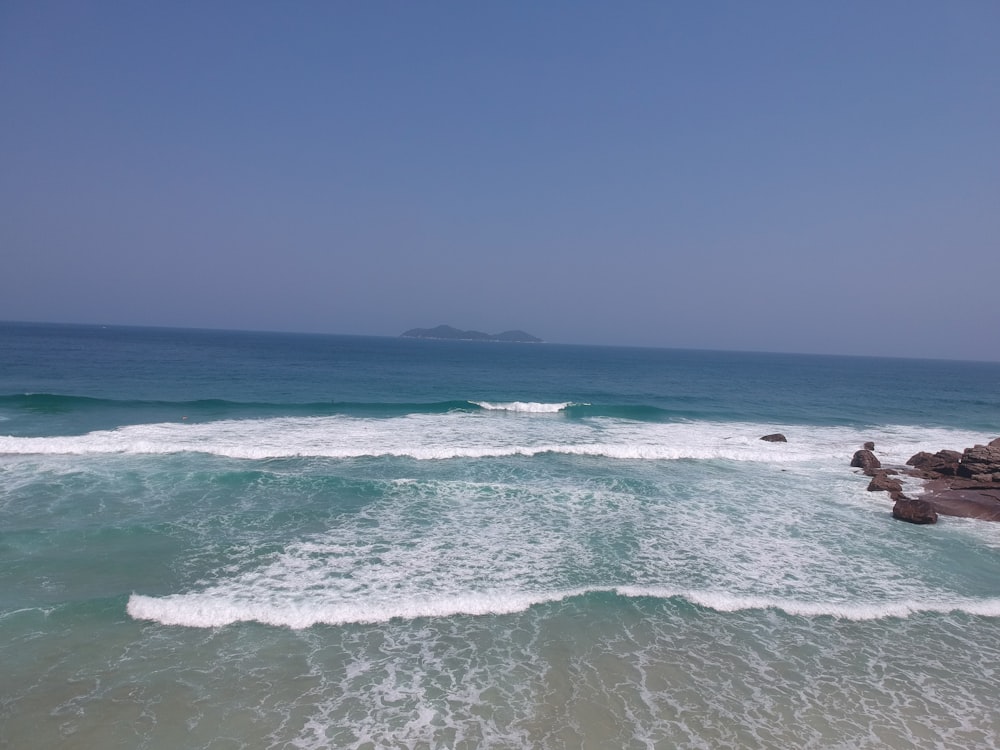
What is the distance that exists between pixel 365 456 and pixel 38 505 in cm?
987

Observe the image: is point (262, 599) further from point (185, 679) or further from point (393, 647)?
point (393, 647)

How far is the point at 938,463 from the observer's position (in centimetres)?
2056

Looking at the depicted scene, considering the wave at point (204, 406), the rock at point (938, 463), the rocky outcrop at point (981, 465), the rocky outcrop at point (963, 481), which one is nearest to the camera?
the rocky outcrop at point (963, 481)

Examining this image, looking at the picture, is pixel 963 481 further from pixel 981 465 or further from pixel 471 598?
pixel 471 598

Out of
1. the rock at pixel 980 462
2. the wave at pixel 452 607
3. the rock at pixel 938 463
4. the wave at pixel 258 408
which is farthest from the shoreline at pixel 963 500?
the wave at pixel 258 408

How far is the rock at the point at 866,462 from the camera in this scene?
20.9m

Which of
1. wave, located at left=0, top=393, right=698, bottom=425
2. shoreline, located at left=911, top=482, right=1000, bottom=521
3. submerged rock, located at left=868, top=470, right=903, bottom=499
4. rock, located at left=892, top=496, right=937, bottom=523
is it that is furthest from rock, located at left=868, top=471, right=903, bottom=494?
wave, located at left=0, top=393, right=698, bottom=425

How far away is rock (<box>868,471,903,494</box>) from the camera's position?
59.0ft

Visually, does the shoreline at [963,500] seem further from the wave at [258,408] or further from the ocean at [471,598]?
the wave at [258,408]

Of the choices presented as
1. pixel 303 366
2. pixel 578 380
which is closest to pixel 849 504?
pixel 578 380

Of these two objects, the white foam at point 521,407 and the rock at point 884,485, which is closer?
the rock at point 884,485

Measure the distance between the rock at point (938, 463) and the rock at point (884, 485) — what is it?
111 inches

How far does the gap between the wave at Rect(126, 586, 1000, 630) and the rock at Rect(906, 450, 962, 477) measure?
11.4m

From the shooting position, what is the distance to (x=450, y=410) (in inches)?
1275
